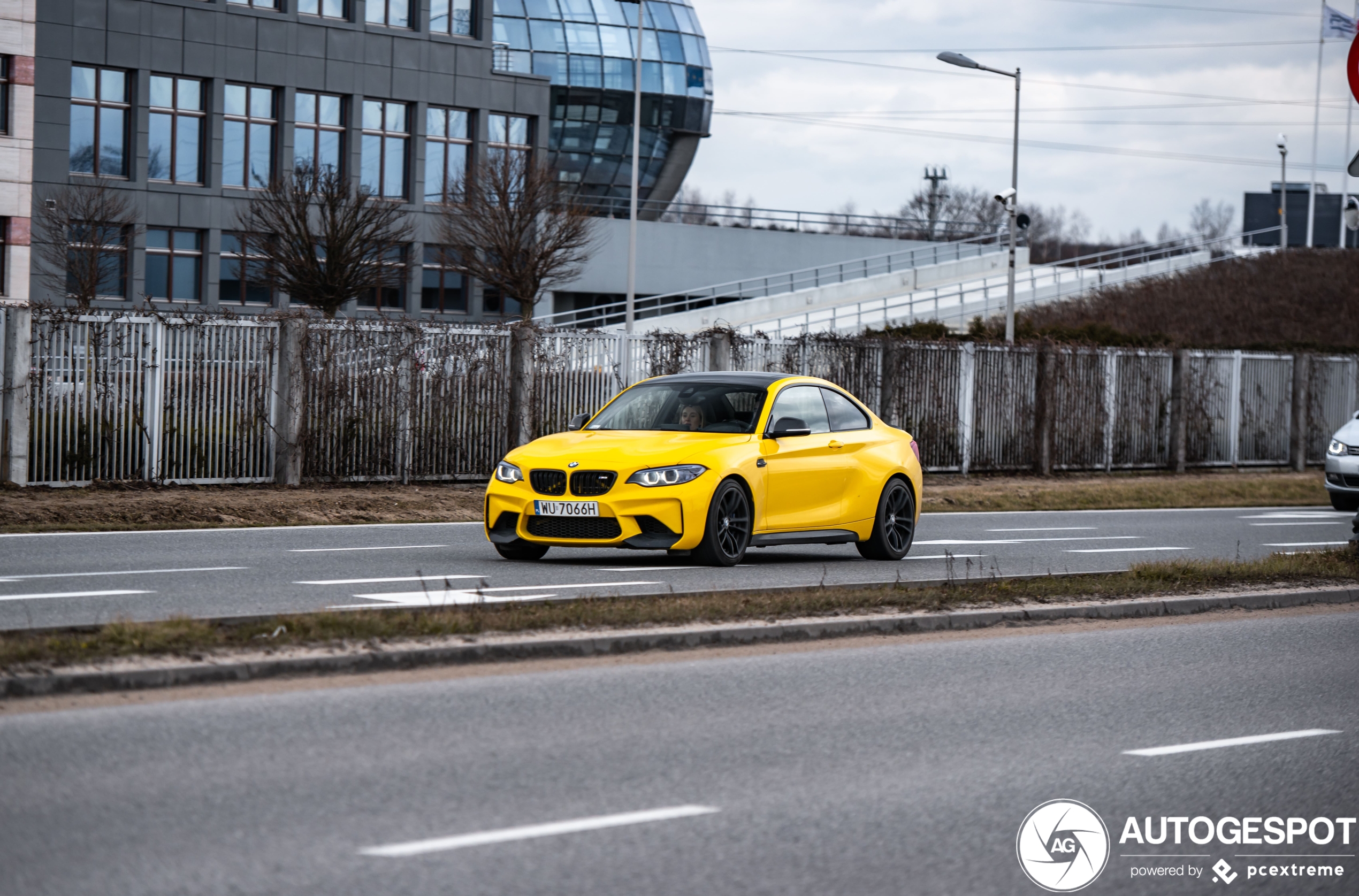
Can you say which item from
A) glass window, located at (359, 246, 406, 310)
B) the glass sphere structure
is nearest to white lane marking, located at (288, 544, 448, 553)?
glass window, located at (359, 246, 406, 310)

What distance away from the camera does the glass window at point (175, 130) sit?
52688mm

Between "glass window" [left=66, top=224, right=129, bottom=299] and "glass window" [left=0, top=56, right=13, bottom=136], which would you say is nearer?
"glass window" [left=66, top=224, right=129, bottom=299]

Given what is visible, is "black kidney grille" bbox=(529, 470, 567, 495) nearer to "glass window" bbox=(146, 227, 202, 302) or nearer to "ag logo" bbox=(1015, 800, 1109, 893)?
"ag logo" bbox=(1015, 800, 1109, 893)

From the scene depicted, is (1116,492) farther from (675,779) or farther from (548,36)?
(548,36)

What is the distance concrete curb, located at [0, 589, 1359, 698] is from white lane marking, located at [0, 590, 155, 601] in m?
3.33

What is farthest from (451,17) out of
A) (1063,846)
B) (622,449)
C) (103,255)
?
(1063,846)

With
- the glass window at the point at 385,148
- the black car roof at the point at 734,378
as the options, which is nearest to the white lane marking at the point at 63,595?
the black car roof at the point at 734,378

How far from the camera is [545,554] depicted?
15.0m

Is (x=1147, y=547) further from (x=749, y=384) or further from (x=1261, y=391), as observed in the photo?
(x=1261, y=391)

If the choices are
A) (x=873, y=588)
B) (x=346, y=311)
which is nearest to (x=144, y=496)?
(x=873, y=588)

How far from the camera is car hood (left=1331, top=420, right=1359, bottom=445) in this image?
23.2 meters

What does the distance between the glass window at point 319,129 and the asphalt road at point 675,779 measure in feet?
160

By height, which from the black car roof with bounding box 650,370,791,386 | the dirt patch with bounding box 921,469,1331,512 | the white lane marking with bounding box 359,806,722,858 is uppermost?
the black car roof with bounding box 650,370,791,386

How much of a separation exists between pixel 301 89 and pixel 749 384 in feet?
143
